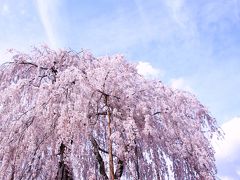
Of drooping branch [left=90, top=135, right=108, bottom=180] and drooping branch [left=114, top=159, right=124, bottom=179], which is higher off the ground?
drooping branch [left=90, top=135, right=108, bottom=180]

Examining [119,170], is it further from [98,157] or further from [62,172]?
[62,172]

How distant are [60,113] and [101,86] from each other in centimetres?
115

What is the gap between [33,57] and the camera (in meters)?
11.2

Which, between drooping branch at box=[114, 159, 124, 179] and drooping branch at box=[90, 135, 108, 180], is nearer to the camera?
drooping branch at box=[114, 159, 124, 179]

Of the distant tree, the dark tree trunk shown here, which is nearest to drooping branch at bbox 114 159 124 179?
the distant tree

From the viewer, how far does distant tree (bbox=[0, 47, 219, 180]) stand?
8.17 meters

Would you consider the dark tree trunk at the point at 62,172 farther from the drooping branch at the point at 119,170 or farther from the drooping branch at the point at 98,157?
the drooping branch at the point at 119,170

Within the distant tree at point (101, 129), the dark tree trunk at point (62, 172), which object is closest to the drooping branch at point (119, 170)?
the distant tree at point (101, 129)

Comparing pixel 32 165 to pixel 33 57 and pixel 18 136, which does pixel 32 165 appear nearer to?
pixel 18 136

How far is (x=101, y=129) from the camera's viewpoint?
943cm

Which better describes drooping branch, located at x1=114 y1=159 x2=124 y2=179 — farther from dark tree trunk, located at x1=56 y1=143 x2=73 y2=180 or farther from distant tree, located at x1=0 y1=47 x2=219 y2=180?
dark tree trunk, located at x1=56 y1=143 x2=73 y2=180

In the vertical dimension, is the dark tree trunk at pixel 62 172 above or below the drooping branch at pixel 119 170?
above

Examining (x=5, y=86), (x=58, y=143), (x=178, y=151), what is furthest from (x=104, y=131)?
(x=5, y=86)

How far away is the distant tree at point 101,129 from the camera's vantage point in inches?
322
